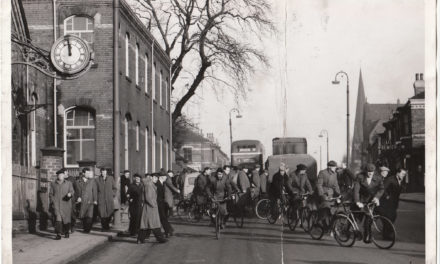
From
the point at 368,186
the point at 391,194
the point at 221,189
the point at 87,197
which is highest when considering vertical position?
the point at 368,186

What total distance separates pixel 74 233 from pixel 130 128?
42.6 ft

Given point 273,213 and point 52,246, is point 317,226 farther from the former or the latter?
point 52,246

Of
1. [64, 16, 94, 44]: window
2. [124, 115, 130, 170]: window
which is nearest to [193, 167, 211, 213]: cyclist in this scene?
[124, 115, 130, 170]: window

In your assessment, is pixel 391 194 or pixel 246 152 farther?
pixel 246 152

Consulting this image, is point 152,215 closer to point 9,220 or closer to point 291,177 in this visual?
point 291,177

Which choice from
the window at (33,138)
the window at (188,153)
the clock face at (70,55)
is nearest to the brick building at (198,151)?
the window at (188,153)

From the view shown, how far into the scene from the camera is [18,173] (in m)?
17.7

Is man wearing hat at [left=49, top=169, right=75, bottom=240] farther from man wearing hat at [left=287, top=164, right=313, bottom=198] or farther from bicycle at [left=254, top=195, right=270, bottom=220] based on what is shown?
bicycle at [left=254, top=195, right=270, bottom=220]

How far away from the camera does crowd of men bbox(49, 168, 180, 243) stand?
1636cm

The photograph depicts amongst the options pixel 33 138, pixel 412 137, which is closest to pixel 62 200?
pixel 33 138

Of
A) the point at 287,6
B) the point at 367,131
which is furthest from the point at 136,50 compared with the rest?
the point at 367,131

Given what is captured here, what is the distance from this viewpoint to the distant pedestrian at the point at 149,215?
52.9 feet

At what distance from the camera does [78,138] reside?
28.2m

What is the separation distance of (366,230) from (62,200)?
7487 millimetres
